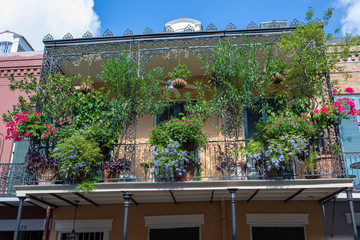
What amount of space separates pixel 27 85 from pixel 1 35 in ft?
26.2

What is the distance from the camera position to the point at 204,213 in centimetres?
837

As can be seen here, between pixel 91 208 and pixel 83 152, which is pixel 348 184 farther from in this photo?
pixel 91 208

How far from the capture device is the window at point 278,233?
8.02 meters

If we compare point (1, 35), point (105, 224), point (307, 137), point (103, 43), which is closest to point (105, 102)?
point (103, 43)

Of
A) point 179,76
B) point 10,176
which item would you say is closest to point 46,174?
point 10,176

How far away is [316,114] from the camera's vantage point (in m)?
7.34

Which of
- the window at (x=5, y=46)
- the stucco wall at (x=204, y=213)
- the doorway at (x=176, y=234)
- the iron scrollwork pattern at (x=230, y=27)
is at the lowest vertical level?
the doorway at (x=176, y=234)

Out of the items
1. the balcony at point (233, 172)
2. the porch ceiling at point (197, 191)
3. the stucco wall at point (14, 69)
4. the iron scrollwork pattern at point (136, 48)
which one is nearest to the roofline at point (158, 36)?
the iron scrollwork pattern at point (136, 48)

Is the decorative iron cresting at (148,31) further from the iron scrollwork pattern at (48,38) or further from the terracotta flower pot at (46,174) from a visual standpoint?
the terracotta flower pot at (46,174)

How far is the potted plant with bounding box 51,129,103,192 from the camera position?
708cm

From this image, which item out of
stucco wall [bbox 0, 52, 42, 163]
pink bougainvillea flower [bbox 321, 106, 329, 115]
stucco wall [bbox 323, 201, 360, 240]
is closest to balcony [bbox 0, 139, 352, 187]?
pink bougainvillea flower [bbox 321, 106, 329, 115]

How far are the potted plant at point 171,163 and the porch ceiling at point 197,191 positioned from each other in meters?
0.18

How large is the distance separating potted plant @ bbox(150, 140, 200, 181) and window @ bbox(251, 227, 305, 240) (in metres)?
2.35

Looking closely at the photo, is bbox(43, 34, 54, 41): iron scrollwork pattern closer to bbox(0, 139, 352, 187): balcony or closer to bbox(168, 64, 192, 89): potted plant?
bbox(168, 64, 192, 89): potted plant
